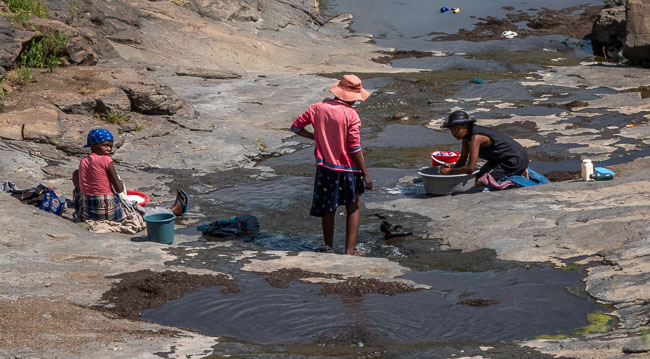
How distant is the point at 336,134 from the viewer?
6320mm

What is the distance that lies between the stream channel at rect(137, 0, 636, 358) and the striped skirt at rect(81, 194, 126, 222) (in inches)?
23.7

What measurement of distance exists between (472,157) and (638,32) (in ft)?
32.7

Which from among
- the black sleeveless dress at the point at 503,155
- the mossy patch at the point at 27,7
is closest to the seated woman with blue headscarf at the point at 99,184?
the black sleeveless dress at the point at 503,155

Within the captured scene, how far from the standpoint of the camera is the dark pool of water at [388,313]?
4.45 m

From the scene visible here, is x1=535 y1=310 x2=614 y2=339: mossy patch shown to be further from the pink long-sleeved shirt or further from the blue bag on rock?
the blue bag on rock

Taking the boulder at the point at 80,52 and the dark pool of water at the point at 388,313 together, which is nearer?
the dark pool of water at the point at 388,313

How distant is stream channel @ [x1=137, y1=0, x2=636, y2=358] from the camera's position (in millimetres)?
4410

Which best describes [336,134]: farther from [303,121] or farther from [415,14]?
[415,14]

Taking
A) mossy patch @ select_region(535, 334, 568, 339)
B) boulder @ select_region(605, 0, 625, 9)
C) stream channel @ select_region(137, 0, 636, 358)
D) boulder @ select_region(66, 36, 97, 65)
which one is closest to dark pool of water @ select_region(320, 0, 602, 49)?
boulder @ select_region(605, 0, 625, 9)

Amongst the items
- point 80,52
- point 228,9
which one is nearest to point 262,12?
point 228,9

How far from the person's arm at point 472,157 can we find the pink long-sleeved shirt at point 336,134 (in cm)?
193

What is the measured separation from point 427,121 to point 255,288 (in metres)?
7.79

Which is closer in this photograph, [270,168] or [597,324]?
[597,324]

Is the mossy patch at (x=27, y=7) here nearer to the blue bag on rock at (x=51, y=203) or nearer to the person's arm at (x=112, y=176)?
the blue bag on rock at (x=51, y=203)
